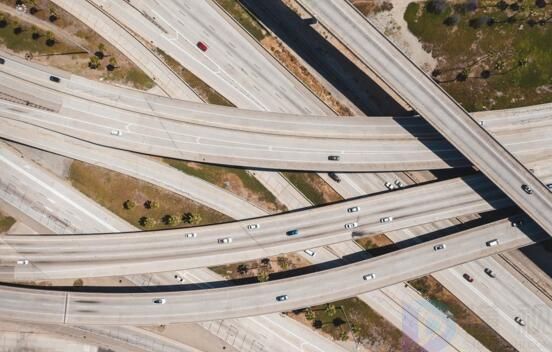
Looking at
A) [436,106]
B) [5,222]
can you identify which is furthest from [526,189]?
[5,222]

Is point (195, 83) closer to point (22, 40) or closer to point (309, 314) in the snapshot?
point (22, 40)

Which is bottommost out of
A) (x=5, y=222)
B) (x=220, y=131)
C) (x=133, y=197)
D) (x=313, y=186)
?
(x=5, y=222)

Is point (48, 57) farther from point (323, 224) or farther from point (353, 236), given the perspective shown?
point (353, 236)

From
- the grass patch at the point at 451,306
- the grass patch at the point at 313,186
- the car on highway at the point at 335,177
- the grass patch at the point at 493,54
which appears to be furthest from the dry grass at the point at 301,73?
the grass patch at the point at 451,306

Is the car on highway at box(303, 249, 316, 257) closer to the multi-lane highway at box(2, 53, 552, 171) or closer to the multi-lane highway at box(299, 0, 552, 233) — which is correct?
the multi-lane highway at box(2, 53, 552, 171)

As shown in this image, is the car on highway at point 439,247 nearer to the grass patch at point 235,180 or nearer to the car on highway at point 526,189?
the car on highway at point 526,189

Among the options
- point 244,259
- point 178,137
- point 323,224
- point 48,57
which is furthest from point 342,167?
point 48,57

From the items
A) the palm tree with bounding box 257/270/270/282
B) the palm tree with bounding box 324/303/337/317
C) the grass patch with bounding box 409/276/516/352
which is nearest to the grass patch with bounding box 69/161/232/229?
the palm tree with bounding box 257/270/270/282
